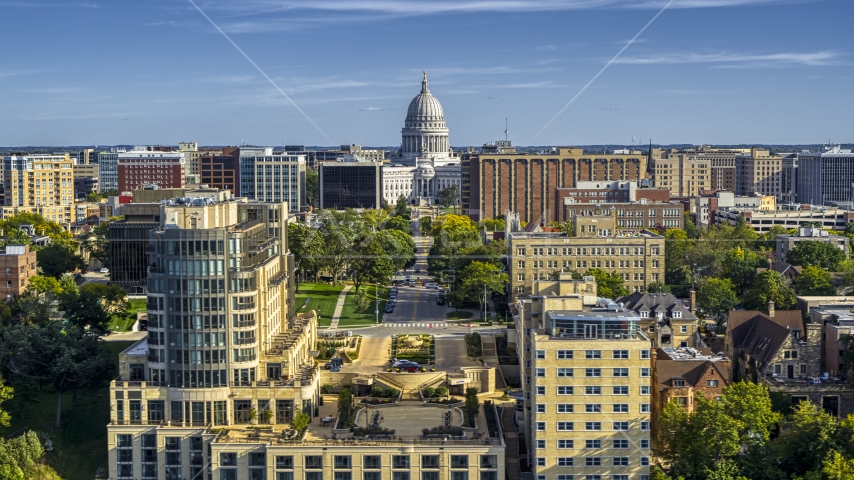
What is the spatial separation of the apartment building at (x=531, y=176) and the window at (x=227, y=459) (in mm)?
114959

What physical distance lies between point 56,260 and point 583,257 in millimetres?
52942

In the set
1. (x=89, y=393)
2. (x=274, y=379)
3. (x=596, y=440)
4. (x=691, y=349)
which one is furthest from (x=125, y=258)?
(x=596, y=440)

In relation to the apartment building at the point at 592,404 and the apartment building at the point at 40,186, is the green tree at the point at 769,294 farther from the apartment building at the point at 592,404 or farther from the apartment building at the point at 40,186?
the apartment building at the point at 40,186

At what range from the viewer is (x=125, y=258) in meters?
108

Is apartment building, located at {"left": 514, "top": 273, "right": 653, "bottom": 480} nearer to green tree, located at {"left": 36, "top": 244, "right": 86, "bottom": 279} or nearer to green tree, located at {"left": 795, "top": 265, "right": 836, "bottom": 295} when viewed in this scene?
green tree, located at {"left": 795, "top": 265, "right": 836, "bottom": 295}

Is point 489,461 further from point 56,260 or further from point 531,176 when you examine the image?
point 531,176

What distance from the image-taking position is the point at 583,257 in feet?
349

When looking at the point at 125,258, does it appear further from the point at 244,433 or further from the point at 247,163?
the point at 247,163

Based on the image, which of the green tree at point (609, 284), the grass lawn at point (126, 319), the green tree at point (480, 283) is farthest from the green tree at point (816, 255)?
the grass lawn at point (126, 319)

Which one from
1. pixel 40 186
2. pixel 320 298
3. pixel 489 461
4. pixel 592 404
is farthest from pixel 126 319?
pixel 40 186

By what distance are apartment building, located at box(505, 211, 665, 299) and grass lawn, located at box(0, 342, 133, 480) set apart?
A: 41.1 meters

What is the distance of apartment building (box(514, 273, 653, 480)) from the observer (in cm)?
5722

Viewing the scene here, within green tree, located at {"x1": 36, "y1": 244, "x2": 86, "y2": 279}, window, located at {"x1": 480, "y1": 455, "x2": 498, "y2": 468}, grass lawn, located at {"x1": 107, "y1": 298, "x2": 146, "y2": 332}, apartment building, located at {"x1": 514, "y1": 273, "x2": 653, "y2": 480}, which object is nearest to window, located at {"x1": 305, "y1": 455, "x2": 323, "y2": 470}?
window, located at {"x1": 480, "y1": 455, "x2": 498, "y2": 468}

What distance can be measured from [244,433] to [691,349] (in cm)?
2946
